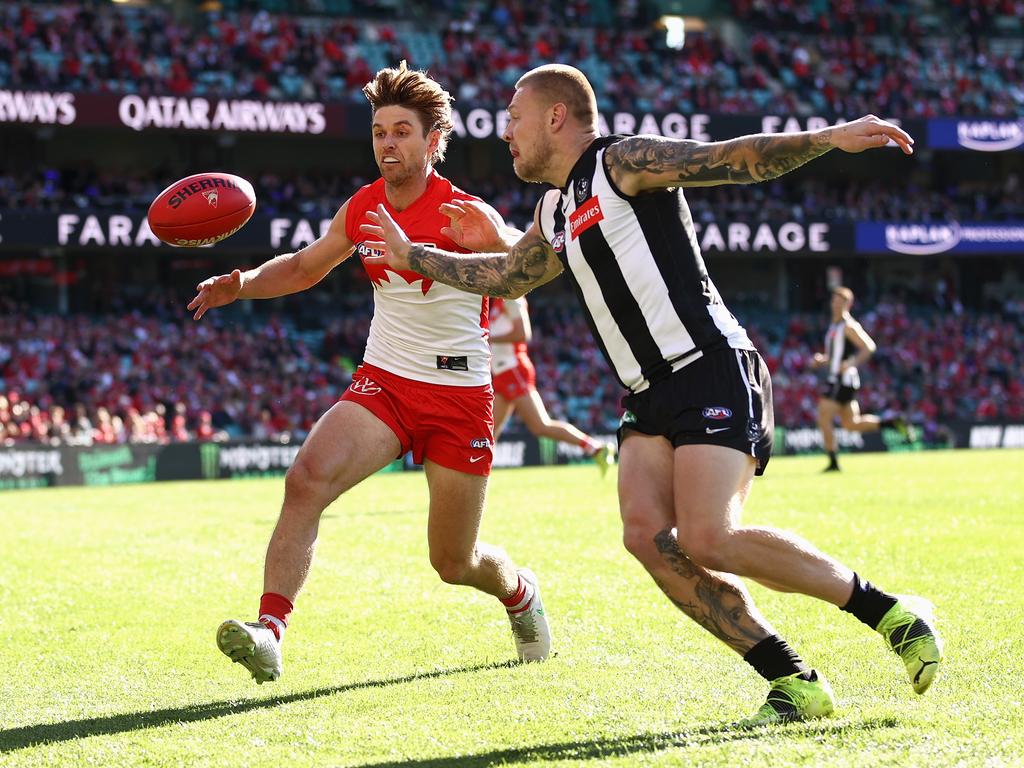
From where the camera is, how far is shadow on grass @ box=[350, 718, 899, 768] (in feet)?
14.2

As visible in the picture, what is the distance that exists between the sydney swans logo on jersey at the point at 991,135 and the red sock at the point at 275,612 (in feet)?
120

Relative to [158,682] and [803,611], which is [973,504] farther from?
[158,682]

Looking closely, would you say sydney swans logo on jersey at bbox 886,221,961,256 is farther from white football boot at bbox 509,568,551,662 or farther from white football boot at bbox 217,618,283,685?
white football boot at bbox 217,618,283,685

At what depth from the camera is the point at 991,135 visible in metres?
39.0

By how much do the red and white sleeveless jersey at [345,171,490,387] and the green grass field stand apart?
1297 mm

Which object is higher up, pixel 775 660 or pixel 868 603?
pixel 868 603

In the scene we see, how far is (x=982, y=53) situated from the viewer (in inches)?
1703

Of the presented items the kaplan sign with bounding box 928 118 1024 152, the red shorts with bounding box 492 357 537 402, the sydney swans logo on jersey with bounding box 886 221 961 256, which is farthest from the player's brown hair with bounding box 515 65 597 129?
the kaplan sign with bounding box 928 118 1024 152

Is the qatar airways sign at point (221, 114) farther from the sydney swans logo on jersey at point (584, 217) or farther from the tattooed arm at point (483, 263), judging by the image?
the sydney swans logo on jersey at point (584, 217)

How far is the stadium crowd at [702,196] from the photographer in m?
32.8

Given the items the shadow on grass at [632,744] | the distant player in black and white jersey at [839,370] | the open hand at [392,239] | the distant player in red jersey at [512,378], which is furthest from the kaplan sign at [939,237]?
the shadow on grass at [632,744]

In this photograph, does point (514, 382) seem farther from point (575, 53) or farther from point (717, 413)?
point (575, 53)

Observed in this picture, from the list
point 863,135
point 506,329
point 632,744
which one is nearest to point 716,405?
point 863,135

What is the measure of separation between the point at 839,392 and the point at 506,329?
744 cm
